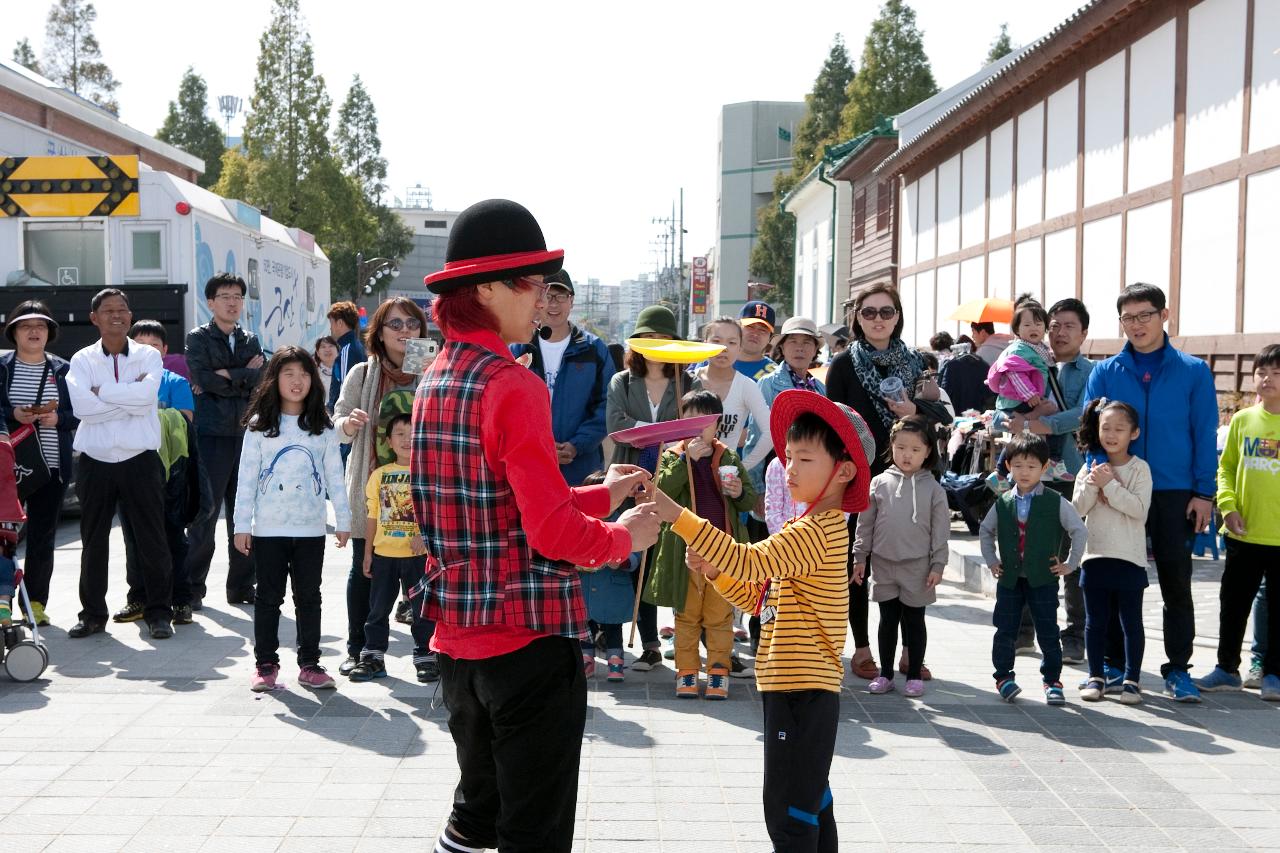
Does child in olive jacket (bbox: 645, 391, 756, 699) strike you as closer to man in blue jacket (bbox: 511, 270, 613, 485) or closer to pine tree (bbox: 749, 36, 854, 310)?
man in blue jacket (bbox: 511, 270, 613, 485)

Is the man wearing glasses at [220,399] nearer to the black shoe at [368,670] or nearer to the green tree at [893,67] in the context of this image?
the black shoe at [368,670]

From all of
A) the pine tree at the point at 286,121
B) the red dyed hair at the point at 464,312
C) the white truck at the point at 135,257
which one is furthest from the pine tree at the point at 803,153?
the red dyed hair at the point at 464,312

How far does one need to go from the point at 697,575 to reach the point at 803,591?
2736 mm

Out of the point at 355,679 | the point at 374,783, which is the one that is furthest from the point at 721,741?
the point at 355,679

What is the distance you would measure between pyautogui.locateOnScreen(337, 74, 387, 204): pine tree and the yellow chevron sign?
5403cm

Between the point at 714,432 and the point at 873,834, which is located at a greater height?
the point at 714,432

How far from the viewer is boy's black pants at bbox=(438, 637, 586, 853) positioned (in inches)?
120

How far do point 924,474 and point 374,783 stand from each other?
10.8 ft

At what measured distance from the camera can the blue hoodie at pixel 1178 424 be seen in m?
6.43

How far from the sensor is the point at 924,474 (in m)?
6.66

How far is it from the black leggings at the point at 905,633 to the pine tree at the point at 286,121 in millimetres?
39866

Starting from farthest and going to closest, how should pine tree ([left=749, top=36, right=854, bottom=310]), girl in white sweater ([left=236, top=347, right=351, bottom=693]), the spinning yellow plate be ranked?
1. pine tree ([left=749, top=36, right=854, bottom=310])
2. girl in white sweater ([left=236, top=347, right=351, bottom=693])
3. the spinning yellow plate

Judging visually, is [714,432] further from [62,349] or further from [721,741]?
[62,349]

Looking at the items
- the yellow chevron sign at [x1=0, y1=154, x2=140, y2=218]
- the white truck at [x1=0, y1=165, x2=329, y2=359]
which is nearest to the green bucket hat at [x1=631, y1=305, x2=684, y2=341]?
the white truck at [x1=0, y1=165, x2=329, y2=359]
